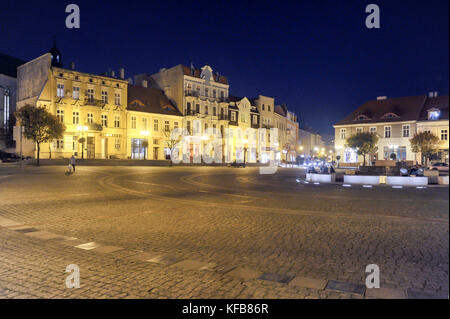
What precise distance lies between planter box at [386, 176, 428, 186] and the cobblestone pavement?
11826mm

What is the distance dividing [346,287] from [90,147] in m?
49.5

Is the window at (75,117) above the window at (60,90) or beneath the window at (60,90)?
beneath

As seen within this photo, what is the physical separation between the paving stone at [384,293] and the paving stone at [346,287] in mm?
217

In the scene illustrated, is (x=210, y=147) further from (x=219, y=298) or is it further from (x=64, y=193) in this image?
(x=219, y=298)

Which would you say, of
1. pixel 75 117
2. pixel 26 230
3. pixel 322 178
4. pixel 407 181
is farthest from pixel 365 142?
pixel 26 230

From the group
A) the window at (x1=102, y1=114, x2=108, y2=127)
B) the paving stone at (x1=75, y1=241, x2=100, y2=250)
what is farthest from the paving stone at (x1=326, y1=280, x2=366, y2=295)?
the window at (x1=102, y1=114, x2=108, y2=127)

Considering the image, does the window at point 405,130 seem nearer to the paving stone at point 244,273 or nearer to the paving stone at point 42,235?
the paving stone at point 244,273

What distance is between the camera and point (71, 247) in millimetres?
6082

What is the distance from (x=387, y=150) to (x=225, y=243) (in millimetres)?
54075

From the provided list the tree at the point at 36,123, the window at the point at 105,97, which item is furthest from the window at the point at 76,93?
the tree at the point at 36,123

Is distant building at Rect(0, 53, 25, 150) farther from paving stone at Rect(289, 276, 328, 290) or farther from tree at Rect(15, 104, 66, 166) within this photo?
paving stone at Rect(289, 276, 328, 290)

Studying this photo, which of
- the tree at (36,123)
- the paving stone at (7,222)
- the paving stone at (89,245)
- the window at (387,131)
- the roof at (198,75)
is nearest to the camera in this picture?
the paving stone at (89,245)

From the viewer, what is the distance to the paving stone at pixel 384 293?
3.31m
